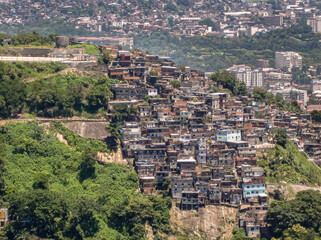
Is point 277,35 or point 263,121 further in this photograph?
point 277,35

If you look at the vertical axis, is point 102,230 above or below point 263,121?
below

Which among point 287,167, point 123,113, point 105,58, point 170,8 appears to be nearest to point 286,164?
point 287,167

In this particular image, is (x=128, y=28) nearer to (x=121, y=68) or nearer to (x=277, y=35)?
(x=277, y=35)

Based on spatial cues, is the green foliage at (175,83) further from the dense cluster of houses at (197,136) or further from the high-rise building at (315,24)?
the high-rise building at (315,24)

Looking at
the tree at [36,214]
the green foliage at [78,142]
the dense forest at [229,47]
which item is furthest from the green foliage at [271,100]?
the dense forest at [229,47]

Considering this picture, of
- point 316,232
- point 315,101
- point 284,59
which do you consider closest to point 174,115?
point 316,232

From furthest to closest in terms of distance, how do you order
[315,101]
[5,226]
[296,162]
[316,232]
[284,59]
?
[284,59] < [315,101] < [296,162] < [316,232] < [5,226]

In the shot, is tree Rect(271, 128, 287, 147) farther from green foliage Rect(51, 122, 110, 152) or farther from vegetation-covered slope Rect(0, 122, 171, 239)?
green foliage Rect(51, 122, 110, 152)
